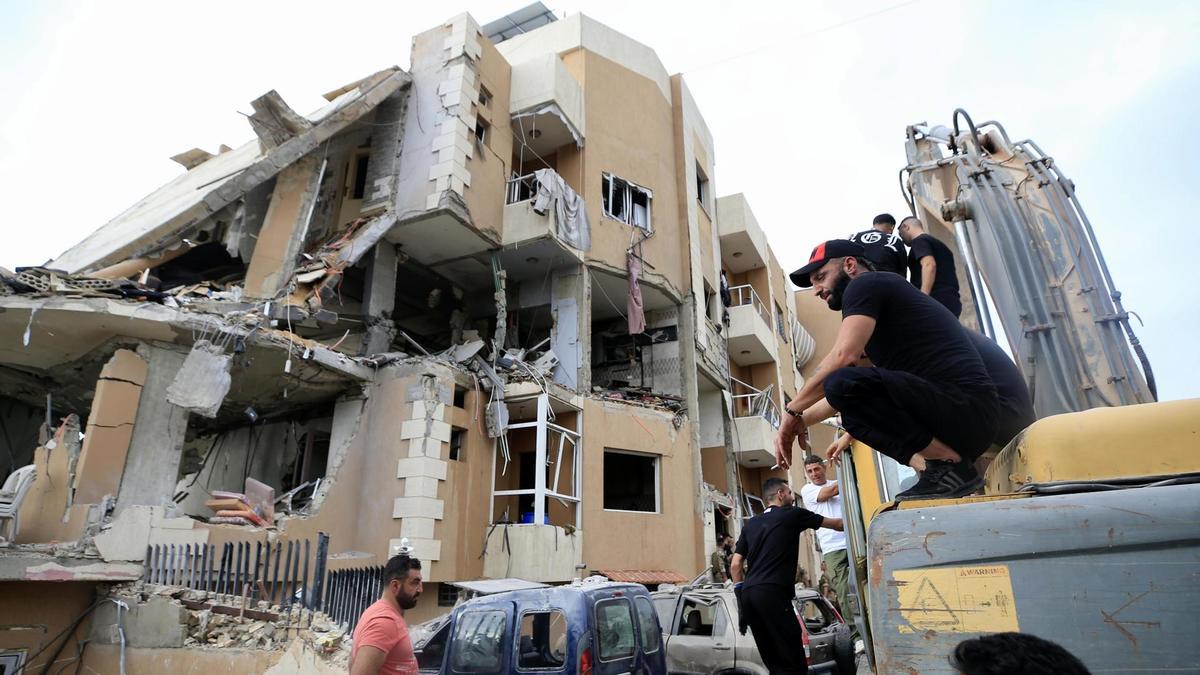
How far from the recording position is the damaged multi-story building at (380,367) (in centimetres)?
879

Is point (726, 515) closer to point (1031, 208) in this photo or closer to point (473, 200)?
point (473, 200)

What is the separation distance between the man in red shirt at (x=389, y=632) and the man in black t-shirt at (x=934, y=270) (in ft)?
11.8

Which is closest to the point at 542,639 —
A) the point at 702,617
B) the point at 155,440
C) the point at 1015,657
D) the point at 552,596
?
the point at 552,596

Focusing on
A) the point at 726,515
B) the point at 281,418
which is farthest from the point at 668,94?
the point at 281,418

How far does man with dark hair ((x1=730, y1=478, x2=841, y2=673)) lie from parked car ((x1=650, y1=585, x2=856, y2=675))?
9.44 feet

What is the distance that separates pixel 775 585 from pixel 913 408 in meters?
2.11

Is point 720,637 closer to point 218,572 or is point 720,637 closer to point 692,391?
point 218,572

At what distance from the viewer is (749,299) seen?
1014 inches

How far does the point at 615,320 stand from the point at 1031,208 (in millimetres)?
15828

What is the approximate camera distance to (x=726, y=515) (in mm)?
18828

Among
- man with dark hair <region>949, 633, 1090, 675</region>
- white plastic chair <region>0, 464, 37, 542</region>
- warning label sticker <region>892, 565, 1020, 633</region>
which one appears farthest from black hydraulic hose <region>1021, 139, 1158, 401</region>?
white plastic chair <region>0, 464, 37, 542</region>

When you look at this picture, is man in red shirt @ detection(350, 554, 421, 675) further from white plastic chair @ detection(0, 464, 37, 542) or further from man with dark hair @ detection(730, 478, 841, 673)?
white plastic chair @ detection(0, 464, 37, 542)

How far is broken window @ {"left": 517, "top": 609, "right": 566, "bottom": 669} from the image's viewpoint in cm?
577

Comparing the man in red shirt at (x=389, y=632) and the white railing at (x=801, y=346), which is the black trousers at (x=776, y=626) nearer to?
the man in red shirt at (x=389, y=632)
